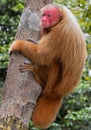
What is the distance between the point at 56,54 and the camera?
340cm

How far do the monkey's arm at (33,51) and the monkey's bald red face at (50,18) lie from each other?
26cm

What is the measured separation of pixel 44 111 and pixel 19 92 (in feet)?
3.20

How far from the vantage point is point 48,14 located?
356cm

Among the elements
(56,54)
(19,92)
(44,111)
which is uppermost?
(56,54)

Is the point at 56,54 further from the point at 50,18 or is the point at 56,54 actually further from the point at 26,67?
the point at 26,67

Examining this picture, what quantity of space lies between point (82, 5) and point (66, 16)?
6.13 feet

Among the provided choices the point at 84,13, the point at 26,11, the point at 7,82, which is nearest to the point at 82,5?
the point at 84,13

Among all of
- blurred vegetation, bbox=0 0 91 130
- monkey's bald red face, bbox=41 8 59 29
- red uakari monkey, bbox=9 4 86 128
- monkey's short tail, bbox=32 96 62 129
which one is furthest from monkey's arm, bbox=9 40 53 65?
blurred vegetation, bbox=0 0 91 130

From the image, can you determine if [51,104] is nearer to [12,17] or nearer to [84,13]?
[84,13]

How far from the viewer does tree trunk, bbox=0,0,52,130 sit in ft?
9.07

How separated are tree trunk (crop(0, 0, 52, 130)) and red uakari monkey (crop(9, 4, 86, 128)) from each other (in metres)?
0.20

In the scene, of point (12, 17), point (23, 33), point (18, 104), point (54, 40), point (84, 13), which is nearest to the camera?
point (18, 104)

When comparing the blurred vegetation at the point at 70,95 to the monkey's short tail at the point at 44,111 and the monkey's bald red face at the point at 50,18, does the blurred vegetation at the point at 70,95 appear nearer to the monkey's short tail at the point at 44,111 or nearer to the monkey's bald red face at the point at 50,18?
the monkey's short tail at the point at 44,111

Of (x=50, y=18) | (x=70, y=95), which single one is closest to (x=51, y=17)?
(x=50, y=18)
